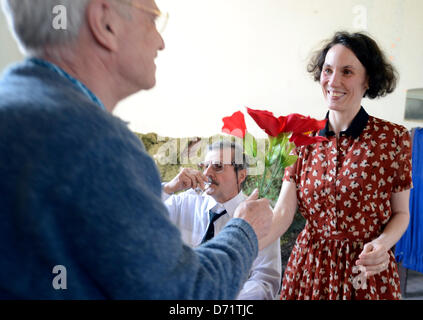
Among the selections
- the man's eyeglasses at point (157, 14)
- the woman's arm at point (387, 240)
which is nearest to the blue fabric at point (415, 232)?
the woman's arm at point (387, 240)

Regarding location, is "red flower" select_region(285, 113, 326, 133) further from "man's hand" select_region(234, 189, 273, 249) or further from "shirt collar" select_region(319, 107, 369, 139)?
"shirt collar" select_region(319, 107, 369, 139)

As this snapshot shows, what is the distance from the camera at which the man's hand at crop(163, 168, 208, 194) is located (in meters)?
1.15

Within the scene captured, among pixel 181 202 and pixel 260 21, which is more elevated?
pixel 260 21

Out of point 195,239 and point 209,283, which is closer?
point 209,283

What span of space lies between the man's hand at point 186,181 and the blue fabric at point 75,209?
2.36ft

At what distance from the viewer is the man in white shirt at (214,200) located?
110cm

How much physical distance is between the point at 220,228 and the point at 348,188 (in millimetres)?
422

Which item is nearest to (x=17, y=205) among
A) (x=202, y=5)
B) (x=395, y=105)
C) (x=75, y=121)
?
(x=75, y=121)

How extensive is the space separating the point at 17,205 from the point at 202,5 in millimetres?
1728

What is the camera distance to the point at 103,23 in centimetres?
50

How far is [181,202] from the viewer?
1352 mm

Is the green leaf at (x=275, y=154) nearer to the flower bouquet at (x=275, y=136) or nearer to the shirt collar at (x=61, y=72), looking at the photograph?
the flower bouquet at (x=275, y=136)
